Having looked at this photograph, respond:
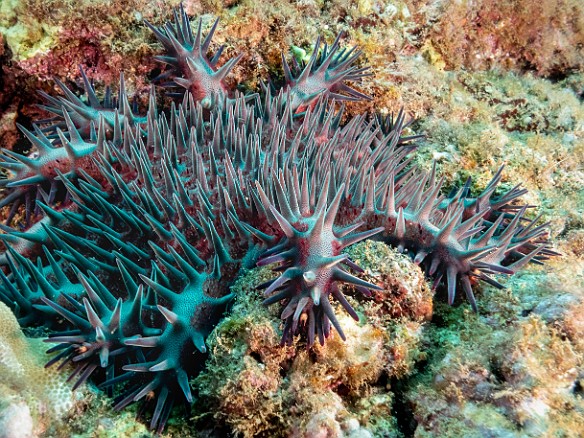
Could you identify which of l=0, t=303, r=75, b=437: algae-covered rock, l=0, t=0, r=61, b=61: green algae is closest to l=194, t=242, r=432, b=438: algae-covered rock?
l=0, t=303, r=75, b=437: algae-covered rock

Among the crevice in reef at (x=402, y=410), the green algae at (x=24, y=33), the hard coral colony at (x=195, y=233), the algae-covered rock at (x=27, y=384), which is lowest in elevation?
the algae-covered rock at (x=27, y=384)

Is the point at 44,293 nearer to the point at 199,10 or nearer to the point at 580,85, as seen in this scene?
the point at 199,10

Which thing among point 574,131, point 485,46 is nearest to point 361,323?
point 574,131

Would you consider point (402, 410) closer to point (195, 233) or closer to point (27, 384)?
point (195, 233)

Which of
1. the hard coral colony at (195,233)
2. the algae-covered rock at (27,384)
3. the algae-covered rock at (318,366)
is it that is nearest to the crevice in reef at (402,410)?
the algae-covered rock at (318,366)

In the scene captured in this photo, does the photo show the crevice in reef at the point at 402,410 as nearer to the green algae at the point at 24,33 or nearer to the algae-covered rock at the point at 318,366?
the algae-covered rock at the point at 318,366

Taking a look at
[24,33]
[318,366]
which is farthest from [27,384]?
[24,33]

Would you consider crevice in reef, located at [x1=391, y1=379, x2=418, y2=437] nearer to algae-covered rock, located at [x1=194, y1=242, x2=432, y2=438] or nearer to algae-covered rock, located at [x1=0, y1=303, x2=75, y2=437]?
algae-covered rock, located at [x1=194, y1=242, x2=432, y2=438]

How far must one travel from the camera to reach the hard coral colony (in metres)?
2.86

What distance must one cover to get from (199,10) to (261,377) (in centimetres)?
478

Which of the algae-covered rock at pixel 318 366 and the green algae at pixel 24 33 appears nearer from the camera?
the algae-covered rock at pixel 318 366

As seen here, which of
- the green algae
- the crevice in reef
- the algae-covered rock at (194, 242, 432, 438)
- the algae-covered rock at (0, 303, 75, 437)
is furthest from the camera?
the green algae

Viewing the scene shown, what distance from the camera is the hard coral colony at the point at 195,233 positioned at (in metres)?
2.86

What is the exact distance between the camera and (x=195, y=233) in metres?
→ 3.45
